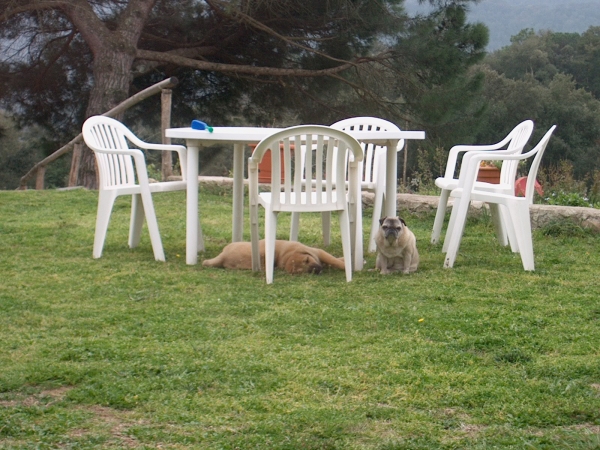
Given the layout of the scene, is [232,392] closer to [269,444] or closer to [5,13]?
[269,444]

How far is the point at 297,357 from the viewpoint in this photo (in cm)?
314

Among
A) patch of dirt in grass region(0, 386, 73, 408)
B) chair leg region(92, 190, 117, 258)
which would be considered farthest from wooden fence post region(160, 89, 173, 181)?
patch of dirt in grass region(0, 386, 73, 408)

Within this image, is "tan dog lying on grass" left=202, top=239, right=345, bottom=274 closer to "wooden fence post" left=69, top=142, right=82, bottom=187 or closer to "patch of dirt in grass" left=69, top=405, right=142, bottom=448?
"patch of dirt in grass" left=69, top=405, right=142, bottom=448

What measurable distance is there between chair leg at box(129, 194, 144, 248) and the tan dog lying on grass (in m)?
0.86

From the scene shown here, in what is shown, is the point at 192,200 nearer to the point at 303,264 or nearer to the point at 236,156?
the point at 236,156

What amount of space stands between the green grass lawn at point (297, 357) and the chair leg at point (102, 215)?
198 millimetres

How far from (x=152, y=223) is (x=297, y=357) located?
8.22 feet

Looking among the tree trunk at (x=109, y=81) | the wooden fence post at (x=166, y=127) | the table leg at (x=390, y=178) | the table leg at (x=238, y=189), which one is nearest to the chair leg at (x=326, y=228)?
the table leg at (x=390, y=178)

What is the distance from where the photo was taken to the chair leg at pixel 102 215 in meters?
5.41

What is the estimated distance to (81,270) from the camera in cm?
504

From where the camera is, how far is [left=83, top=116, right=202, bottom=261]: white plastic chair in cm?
536

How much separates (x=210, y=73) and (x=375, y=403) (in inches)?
471

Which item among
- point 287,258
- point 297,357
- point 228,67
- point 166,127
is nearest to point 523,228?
point 287,258

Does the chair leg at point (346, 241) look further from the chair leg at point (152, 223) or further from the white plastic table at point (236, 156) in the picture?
the chair leg at point (152, 223)
